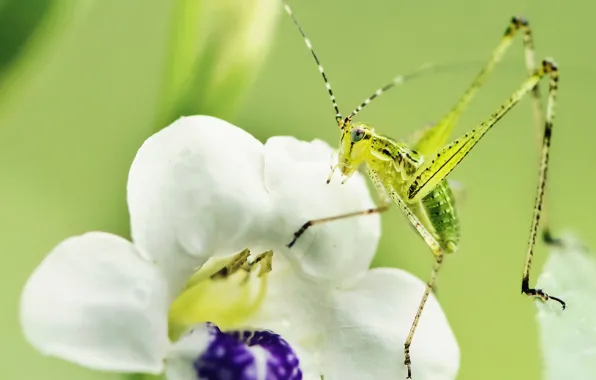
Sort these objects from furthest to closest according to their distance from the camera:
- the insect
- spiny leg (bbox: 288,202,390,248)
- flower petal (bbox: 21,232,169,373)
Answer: the insect → spiny leg (bbox: 288,202,390,248) → flower petal (bbox: 21,232,169,373)

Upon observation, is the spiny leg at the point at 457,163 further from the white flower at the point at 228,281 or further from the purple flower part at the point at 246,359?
the purple flower part at the point at 246,359

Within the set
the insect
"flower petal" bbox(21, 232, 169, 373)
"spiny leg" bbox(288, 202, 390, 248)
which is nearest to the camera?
"flower petal" bbox(21, 232, 169, 373)

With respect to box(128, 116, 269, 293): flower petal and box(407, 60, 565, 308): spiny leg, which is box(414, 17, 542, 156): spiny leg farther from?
box(128, 116, 269, 293): flower petal

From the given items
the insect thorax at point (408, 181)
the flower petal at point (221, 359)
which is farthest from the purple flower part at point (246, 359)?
the insect thorax at point (408, 181)

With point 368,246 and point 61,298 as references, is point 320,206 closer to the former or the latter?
point 368,246

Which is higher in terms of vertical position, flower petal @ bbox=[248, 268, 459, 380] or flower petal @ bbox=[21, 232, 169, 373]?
flower petal @ bbox=[248, 268, 459, 380]

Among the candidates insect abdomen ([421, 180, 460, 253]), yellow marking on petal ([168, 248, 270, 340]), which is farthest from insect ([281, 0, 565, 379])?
yellow marking on petal ([168, 248, 270, 340])

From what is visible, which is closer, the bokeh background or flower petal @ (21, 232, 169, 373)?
flower petal @ (21, 232, 169, 373)
